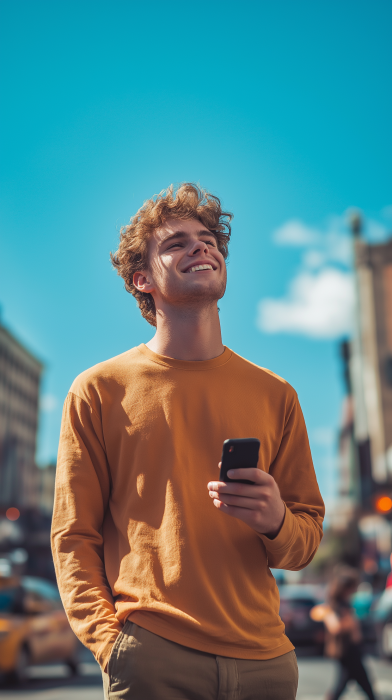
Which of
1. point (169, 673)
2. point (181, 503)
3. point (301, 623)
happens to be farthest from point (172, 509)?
point (301, 623)

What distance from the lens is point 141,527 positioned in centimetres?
226

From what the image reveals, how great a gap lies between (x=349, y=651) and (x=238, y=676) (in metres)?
6.17

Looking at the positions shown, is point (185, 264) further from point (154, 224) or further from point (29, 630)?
point (29, 630)

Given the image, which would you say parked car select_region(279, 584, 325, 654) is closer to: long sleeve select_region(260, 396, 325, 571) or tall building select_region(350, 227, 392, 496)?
long sleeve select_region(260, 396, 325, 571)

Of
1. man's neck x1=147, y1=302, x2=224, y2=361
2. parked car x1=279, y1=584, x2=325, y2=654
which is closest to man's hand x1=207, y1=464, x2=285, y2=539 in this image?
man's neck x1=147, y1=302, x2=224, y2=361

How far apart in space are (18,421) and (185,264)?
7799 cm

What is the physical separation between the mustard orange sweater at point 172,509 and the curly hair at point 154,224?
391 millimetres

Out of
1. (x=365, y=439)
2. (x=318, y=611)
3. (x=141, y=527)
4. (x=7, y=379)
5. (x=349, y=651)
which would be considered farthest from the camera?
(x=7, y=379)

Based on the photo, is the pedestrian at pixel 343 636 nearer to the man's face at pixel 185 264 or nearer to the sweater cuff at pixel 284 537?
the sweater cuff at pixel 284 537

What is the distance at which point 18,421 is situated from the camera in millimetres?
77625

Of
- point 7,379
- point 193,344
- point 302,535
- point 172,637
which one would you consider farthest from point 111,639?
point 7,379

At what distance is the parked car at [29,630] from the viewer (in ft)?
37.6

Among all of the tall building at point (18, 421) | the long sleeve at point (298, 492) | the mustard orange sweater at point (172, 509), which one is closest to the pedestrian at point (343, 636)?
the long sleeve at point (298, 492)

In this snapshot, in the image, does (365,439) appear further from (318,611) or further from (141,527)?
(141,527)
